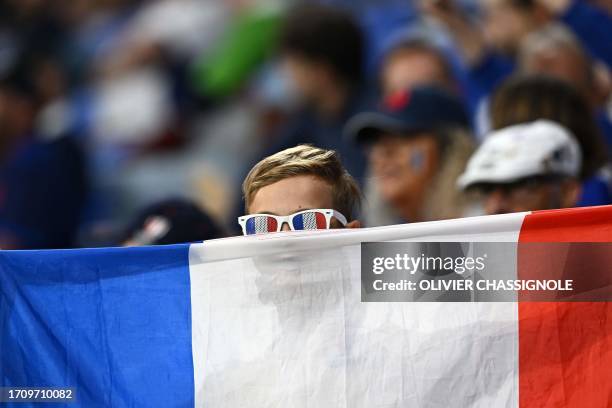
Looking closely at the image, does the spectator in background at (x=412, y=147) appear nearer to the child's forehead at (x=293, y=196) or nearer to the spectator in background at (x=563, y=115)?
the spectator in background at (x=563, y=115)

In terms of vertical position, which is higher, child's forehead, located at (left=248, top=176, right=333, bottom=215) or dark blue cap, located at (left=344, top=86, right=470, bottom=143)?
dark blue cap, located at (left=344, top=86, right=470, bottom=143)

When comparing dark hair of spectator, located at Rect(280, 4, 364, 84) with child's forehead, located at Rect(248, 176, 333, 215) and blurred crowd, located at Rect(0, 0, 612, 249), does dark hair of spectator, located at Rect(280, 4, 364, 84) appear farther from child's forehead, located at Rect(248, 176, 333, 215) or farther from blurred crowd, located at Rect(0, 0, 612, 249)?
child's forehead, located at Rect(248, 176, 333, 215)

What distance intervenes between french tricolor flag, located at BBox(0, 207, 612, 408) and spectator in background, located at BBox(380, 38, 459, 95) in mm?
3268

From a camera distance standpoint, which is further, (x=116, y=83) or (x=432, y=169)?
(x=116, y=83)

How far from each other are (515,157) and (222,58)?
2871mm

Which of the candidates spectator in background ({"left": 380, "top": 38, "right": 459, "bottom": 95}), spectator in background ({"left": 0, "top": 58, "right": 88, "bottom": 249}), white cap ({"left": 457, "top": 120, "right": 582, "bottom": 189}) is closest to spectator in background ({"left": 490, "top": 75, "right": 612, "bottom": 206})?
white cap ({"left": 457, "top": 120, "right": 582, "bottom": 189})

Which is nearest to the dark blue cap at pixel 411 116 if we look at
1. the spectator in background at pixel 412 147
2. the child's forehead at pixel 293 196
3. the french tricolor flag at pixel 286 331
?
the spectator in background at pixel 412 147

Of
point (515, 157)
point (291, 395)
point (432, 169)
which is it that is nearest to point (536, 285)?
point (291, 395)

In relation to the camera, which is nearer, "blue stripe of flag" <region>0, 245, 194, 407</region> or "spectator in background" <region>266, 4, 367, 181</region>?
"blue stripe of flag" <region>0, 245, 194, 407</region>

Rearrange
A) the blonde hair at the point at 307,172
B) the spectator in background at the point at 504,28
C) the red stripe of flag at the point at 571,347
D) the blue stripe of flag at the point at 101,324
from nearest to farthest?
the red stripe of flag at the point at 571,347 → the blue stripe of flag at the point at 101,324 → the blonde hair at the point at 307,172 → the spectator in background at the point at 504,28

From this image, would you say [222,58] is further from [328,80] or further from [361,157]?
[361,157]

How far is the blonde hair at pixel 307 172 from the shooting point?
3156mm

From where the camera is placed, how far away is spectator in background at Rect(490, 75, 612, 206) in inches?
192

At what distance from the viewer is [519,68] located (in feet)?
20.5
